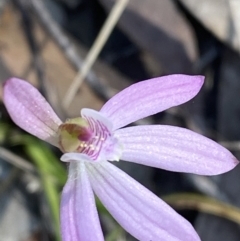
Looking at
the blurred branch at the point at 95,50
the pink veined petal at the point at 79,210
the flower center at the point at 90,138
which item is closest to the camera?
the pink veined petal at the point at 79,210

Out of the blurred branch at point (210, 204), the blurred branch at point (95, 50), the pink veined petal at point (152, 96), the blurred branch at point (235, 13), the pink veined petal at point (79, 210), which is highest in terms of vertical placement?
the blurred branch at point (235, 13)

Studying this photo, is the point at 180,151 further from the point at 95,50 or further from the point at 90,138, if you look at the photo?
the point at 95,50

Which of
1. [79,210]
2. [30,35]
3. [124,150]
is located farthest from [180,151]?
[30,35]

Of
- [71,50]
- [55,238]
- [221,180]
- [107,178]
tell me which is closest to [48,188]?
[55,238]

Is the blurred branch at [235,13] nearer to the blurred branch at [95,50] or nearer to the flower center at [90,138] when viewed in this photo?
the blurred branch at [95,50]

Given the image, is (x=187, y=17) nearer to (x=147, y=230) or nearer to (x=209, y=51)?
(x=209, y=51)

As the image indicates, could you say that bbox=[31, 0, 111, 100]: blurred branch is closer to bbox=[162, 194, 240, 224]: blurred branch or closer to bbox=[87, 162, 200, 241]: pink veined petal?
bbox=[162, 194, 240, 224]: blurred branch

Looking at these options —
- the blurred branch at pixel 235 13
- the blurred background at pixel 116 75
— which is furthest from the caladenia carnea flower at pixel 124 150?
the blurred branch at pixel 235 13
